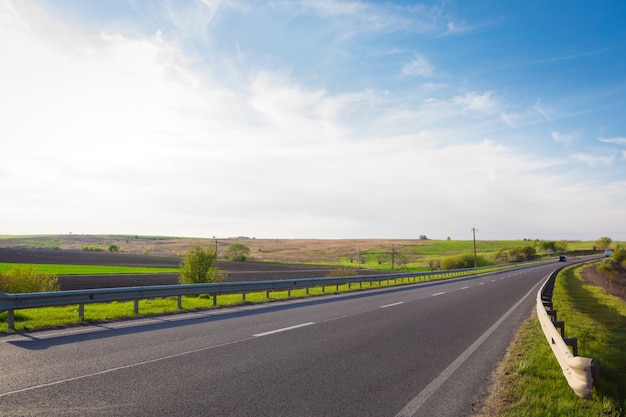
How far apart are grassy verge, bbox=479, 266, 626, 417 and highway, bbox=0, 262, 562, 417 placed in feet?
1.08

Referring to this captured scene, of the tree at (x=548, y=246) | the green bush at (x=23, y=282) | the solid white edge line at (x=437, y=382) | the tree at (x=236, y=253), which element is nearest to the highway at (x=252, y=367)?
the solid white edge line at (x=437, y=382)

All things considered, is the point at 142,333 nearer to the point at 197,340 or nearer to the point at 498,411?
the point at 197,340

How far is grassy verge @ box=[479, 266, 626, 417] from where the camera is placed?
4973 mm

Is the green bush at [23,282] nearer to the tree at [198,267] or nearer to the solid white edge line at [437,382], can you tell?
the tree at [198,267]

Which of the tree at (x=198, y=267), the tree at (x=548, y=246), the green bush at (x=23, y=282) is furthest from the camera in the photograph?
the tree at (x=548, y=246)

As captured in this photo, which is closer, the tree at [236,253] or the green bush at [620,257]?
the tree at [236,253]

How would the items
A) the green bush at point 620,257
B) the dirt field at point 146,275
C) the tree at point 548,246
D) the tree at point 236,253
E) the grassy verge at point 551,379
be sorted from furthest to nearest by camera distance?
the tree at point 548,246, the green bush at point 620,257, the tree at point 236,253, the dirt field at point 146,275, the grassy verge at point 551,379

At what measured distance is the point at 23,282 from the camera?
49.6 ft

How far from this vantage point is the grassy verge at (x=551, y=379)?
16.3 ft

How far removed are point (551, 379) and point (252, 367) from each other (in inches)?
169

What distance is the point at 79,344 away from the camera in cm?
795

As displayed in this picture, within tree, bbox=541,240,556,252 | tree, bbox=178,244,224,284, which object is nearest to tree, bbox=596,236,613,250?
tree, bbox=541,240,556,252

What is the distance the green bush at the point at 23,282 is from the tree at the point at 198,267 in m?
6.16

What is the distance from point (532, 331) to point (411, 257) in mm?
96811
